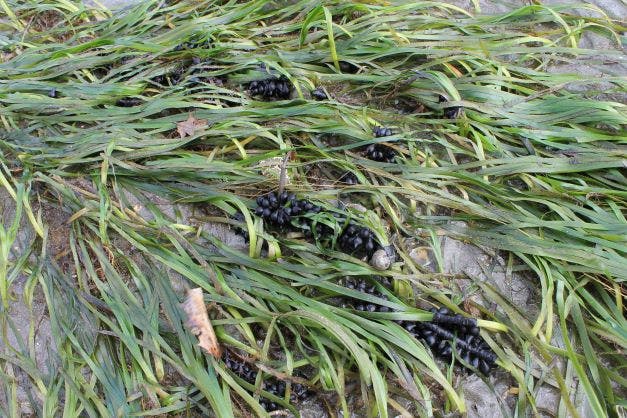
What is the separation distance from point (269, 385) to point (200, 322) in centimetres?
35

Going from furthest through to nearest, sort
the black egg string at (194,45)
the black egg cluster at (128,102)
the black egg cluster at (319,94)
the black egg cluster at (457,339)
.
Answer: the black egg string at (194,45), the black egg cluster at (128,102), the black egg cluster at (319,94), the black egg cluster at (457,339)

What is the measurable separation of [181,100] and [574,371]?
2.11m

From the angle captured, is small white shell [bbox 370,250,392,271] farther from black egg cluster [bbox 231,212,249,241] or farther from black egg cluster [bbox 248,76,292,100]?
black egg cluster [bbox 248,76,292,100]

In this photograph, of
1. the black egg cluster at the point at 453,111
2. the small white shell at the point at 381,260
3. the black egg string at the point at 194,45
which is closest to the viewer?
the small white shell at the point at 381,260

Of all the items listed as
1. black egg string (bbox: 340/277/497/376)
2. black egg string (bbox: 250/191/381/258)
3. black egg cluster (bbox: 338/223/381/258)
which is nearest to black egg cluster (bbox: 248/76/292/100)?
black egg string (bbox: 250/191/381/258)

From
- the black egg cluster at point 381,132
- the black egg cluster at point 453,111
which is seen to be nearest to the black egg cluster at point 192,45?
the black egg cluster at point 381,132

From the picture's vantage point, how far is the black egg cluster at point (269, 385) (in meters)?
1.83

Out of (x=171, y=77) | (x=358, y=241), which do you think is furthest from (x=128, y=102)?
(x=358, y=241)

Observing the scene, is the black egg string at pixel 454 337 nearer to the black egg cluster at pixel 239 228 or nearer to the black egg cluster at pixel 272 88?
the black egg cluster at pixel 239 228

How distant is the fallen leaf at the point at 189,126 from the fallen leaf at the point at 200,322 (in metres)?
0.85

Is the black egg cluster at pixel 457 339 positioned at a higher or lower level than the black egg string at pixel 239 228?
lower

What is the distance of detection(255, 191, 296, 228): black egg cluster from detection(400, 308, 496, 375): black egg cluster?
649 mm

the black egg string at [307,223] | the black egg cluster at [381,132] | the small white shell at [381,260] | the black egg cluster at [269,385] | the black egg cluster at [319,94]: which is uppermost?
the black egg cluster at [319,94]

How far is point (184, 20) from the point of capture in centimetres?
309
